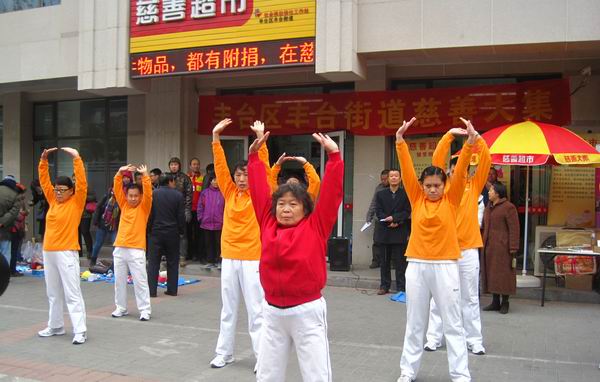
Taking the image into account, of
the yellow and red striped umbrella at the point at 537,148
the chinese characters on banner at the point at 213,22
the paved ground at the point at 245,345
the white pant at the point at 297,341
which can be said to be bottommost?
the paved ground at the point at 245,345

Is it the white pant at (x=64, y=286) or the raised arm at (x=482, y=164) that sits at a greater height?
the raised arm at (x=482, y=164)

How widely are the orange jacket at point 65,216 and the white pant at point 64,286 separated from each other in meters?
0.10

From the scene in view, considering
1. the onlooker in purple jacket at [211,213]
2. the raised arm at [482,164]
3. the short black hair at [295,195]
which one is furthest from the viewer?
the onlooker in purple jacket at [211,213]

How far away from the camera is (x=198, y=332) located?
7.05m

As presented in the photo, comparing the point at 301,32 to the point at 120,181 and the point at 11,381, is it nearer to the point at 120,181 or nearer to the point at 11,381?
the point at 120,181

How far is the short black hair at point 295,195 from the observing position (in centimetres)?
378

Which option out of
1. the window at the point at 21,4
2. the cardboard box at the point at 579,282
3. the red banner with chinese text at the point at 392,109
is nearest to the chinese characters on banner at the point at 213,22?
the red banner with chinese text at the point at 392,109

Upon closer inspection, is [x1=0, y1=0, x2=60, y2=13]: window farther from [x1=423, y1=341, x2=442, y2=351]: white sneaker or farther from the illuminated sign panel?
[x1=423, y1=341, x2=442, y2=351]: white sneaker

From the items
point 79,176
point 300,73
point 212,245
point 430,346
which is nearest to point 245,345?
point 430,346

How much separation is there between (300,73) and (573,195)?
5.76 m

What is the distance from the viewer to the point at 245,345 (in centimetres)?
646

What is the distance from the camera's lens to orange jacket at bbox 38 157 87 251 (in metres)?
6.55

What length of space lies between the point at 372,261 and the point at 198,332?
16.9 ft

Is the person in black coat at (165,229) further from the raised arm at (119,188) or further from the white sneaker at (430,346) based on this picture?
the white sneaker at (430,346)
